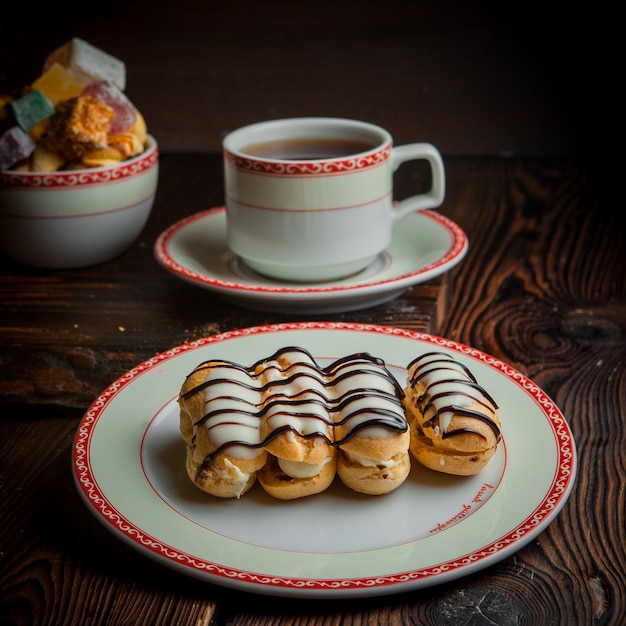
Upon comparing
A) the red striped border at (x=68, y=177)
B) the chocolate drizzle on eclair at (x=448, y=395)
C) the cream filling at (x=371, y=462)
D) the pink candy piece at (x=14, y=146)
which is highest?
the pink candy piece at (x=14, y=146)

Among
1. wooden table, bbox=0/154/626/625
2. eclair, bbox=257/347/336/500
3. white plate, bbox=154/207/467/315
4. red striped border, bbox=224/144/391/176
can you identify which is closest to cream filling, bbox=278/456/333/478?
eclair, bbox=257/347/336/500

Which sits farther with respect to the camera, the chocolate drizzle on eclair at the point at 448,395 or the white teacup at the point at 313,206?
the white teacup at the point at 313,206

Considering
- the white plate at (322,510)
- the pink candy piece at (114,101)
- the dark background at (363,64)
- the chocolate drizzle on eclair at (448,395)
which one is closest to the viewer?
the white plate at (322,510)

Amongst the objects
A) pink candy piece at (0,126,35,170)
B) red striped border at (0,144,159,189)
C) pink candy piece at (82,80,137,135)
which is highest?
pink candy piece at (82,80,137,135)

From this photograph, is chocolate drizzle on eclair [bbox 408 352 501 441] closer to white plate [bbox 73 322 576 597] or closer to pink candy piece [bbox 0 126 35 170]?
white plate [bbox 73 322 576 597]

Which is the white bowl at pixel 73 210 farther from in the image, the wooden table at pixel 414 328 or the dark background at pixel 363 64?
the dark background at pixel 363 64

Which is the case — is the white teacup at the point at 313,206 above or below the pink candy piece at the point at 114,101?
below

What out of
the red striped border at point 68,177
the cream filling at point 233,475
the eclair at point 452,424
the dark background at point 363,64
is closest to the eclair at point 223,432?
the cream filling at point 233,475

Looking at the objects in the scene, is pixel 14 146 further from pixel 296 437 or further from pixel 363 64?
pixel 363 64
